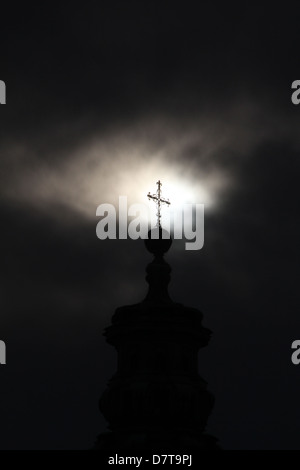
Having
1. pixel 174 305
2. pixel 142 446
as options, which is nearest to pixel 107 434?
pixel 142 446

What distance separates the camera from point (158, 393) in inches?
3575

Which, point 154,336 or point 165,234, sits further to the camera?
point 165,234

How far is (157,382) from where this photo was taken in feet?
300

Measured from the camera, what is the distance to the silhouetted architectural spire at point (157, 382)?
90.0 metres

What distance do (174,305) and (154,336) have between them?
284cm

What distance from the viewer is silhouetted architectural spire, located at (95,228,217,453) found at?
9000cm
